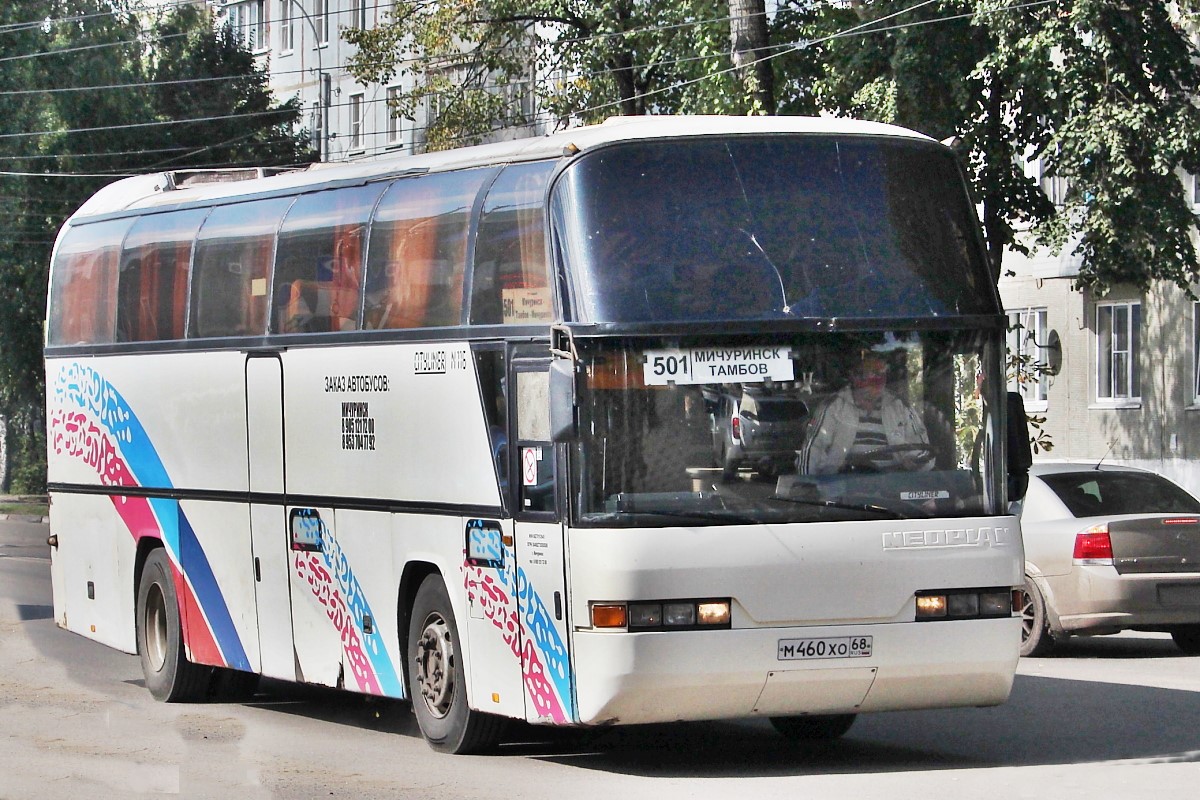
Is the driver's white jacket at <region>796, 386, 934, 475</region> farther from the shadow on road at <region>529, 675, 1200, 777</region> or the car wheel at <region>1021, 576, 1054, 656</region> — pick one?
the car wheel at <region>1021, 576, 1054, 656</region>

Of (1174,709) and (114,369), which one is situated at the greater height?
(114,369)

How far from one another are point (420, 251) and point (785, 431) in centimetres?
260

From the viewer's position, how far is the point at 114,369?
15.1 meters

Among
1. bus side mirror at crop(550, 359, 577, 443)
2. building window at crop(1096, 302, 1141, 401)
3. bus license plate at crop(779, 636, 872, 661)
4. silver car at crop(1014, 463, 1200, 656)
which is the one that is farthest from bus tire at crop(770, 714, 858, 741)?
building window at crop(1096, 302, 1141, 401)

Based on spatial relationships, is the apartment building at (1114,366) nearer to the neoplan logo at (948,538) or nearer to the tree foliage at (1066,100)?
the tree foliage at (1066,100)

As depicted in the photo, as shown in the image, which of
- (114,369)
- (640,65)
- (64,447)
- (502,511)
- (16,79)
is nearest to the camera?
(502,511)

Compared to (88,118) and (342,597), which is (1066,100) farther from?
(88,118)

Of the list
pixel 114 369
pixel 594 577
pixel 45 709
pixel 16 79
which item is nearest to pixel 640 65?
pixel 16 79

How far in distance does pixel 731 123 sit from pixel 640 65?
2338 centimetres

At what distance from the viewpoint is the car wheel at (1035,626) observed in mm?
16484

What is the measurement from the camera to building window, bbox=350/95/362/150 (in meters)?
62.8

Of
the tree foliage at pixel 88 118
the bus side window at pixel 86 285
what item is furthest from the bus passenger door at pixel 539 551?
the tree foliage at pixel 88 118

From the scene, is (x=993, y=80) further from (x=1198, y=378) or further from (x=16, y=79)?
(x=16, y=79)

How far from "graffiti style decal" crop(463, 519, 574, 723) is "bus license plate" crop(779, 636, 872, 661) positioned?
3.42 feet
